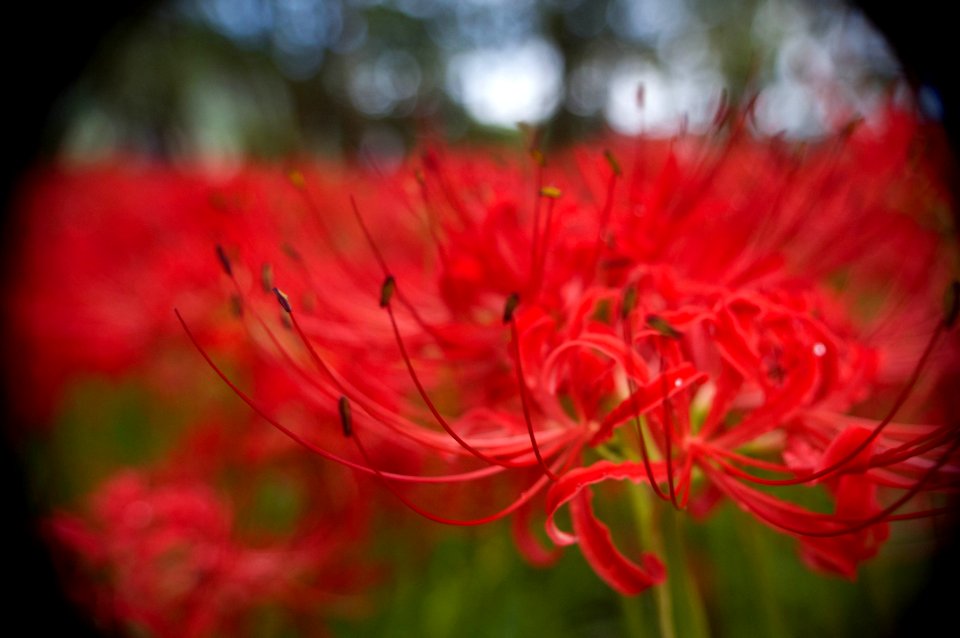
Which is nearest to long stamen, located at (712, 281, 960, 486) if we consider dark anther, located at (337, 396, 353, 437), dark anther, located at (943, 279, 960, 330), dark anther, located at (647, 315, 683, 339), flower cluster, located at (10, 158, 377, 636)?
dark anther, located at (943, 279, 960, 330)

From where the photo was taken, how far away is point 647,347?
0.56 metres

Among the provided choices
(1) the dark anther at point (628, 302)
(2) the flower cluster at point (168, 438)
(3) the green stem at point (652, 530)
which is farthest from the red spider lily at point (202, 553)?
(1) the dark anther at point (628, 302)

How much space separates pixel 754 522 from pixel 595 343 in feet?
1.32

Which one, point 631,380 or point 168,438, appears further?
point 168,438

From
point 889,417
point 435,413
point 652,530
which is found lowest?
point 652,530

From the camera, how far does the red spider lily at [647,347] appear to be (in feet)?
1.55

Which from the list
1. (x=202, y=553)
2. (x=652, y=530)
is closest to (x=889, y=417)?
(x=652, y=530)

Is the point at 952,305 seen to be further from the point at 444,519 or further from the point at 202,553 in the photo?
the point at 202,553

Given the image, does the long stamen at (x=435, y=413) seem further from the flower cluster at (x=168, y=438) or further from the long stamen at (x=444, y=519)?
the flower cluster at (x=168, y=438)

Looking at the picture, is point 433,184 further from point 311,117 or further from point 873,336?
point 311,117

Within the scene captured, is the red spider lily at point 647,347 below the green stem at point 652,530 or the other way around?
the other way around

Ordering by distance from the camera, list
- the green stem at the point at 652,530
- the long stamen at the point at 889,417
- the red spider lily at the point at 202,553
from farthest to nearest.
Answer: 1. the red spider lily at the point at 202,553
2. the green stem at the point at 652,530
3. the long stamen at the point at 889,417

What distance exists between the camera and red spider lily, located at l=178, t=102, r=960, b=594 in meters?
0.47

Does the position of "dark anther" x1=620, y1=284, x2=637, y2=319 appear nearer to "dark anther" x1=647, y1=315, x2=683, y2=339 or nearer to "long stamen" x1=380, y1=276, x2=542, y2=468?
"dark anther" x1=647, y1=315, x2=683, y2=339
